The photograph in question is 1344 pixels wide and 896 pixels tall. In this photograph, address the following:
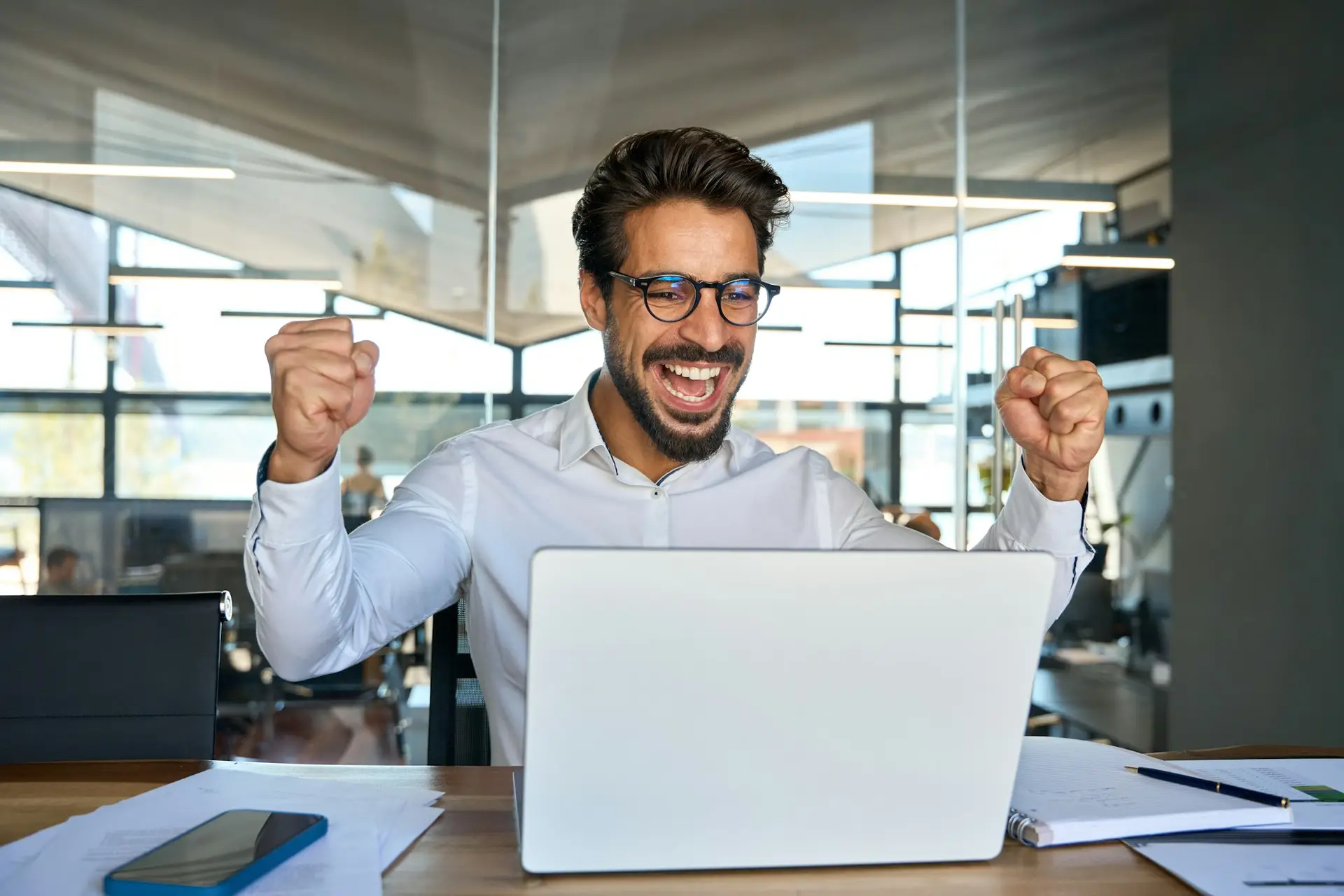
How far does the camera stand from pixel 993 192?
386 cm

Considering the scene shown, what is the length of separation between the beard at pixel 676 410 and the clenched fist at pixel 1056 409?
0.55 metres

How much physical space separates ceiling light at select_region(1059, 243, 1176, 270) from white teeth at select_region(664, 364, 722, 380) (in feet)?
8.56

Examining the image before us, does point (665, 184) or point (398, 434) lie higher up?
point (665, 184)

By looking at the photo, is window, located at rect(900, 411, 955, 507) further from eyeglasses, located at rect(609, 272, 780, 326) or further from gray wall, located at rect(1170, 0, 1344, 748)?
eyeglasses, located at rect(609, 272, 780, 326)

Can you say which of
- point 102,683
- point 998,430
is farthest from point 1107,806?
point 998,430

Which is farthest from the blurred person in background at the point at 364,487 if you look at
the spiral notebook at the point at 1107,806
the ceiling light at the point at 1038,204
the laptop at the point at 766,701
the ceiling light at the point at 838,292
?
the laptop at the point at 766,701

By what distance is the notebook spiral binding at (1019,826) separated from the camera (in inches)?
35.5

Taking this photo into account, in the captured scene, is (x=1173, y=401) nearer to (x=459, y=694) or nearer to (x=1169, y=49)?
(x=1169, y=49)

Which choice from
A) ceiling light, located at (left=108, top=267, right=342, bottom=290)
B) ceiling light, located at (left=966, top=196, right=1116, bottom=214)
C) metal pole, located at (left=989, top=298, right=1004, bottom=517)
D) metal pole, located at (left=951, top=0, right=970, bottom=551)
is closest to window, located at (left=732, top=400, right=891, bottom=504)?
metal pole, located at (left=951, top=0, right=970, bottom=551)

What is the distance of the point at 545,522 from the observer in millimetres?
1719

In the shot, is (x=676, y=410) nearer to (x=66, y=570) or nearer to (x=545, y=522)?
(x=545, y=522)

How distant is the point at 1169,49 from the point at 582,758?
4163mm

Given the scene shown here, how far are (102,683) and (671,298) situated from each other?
1008mm

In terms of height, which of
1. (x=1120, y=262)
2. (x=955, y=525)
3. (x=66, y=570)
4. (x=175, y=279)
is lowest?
(x=66, y=570)
